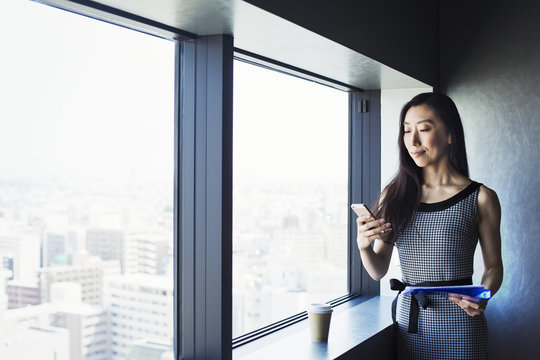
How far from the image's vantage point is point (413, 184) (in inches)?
85.0

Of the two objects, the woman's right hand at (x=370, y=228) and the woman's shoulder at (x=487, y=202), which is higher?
the woman's shoulder at (x=487, y=202)

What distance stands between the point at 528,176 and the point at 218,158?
1.65 meters

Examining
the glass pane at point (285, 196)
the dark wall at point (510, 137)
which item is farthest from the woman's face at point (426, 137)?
the dark wall at point (510, 137)

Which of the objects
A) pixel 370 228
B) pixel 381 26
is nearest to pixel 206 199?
pixel 370 228

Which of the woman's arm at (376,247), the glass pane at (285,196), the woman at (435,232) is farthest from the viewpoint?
the glass pane at (285,196)

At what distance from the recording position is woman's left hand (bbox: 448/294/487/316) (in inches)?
72.3

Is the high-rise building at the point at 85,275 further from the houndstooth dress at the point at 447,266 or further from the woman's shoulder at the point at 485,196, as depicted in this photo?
the woman's shoulder at the point at 485,196

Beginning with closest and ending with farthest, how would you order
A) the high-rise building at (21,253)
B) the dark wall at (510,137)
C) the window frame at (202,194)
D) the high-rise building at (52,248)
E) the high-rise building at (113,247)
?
the high-rise building at (21,253) < the high-rise building at (52,248) < the high-rise building at (113,247) < the window frame at (202,194) < the dark wall at (510,137)

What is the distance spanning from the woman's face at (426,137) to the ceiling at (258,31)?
14.1 inches

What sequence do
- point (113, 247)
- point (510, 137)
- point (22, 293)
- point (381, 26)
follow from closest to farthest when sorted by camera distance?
1. point (22, 293)
2. point (113, 247)
3. point (381, 26)
4. point (510, 137)

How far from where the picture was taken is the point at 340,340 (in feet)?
7.29

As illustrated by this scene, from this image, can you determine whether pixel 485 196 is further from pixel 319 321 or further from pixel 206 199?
pixel 206 199

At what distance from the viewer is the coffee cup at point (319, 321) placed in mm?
2154

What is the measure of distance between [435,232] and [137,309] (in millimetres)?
1042
